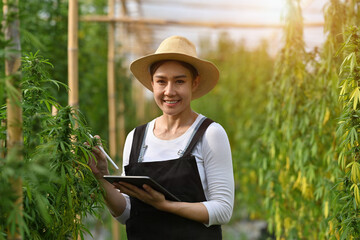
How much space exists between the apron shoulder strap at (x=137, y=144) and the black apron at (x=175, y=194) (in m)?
0.04

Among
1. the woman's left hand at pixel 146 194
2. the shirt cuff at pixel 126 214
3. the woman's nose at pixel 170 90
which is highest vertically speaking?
the woman's nose at pixel 170 90

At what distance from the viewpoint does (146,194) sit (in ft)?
7.21

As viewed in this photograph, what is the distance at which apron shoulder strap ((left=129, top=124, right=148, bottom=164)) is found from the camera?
2480 millimetres

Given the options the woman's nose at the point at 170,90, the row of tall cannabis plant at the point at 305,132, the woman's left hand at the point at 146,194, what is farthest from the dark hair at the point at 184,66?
the row of tall cannabis plant at the point at 305,132

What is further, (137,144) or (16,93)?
(137,144)

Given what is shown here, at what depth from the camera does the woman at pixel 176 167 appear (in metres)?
2.28

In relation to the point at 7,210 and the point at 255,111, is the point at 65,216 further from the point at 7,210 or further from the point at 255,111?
the point at 255,111

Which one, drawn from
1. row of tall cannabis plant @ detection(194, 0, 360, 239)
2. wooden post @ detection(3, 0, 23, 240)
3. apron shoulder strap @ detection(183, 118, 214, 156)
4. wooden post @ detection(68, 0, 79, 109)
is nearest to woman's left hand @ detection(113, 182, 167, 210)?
apron shoulder strap @ detection(183, 118, 214, 156)

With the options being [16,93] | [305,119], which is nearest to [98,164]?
[16,93]

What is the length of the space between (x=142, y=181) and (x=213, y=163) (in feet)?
1.27

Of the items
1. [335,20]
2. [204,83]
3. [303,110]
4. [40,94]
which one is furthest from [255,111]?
[40,94]

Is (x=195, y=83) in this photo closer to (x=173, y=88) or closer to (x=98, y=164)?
(x=173, y=88)

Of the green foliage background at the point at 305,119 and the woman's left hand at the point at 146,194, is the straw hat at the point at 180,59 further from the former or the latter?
the woman's left hand at the point at 146,194

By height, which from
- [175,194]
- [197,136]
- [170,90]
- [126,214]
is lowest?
[126,214]
